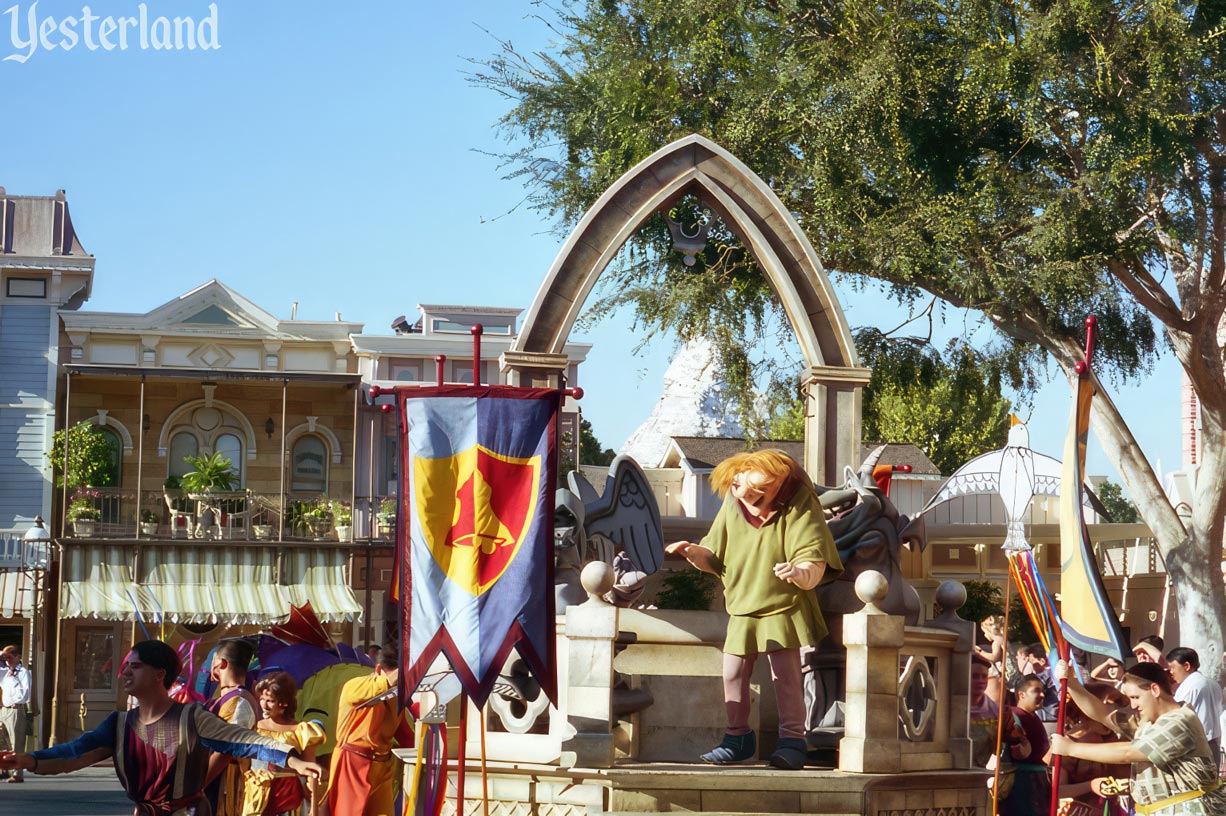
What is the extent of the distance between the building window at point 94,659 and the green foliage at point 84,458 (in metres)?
2.82

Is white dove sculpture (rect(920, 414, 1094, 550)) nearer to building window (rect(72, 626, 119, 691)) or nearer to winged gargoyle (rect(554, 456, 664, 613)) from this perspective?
winged gargoyle (rect(554, 456, 664, 613))

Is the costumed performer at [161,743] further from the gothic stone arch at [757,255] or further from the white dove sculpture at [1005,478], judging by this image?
the white dove sculpture at [1005,478]

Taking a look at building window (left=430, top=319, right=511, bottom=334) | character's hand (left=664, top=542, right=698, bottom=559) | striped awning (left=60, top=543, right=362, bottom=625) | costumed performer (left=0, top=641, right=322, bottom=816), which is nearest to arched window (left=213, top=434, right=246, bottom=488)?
striped awning (left=60, top=543, right=362, bottom=625)

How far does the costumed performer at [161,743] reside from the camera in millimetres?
6273

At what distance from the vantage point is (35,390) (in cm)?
3291

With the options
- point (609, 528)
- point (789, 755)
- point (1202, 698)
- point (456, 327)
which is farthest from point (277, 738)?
point (456, 327)

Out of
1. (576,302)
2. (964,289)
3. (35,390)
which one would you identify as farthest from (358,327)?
(576,302)

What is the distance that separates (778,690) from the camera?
9.13 metres

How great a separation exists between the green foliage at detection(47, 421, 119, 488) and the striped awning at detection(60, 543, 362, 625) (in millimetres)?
2604

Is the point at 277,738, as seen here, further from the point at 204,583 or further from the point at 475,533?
the point at 204,583

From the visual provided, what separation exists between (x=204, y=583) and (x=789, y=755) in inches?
886

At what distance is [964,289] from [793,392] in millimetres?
3478

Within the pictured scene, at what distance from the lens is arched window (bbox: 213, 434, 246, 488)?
113 feet

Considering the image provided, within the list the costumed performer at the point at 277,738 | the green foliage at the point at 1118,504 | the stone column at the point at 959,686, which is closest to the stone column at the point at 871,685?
the stone column at the point at 959,686
